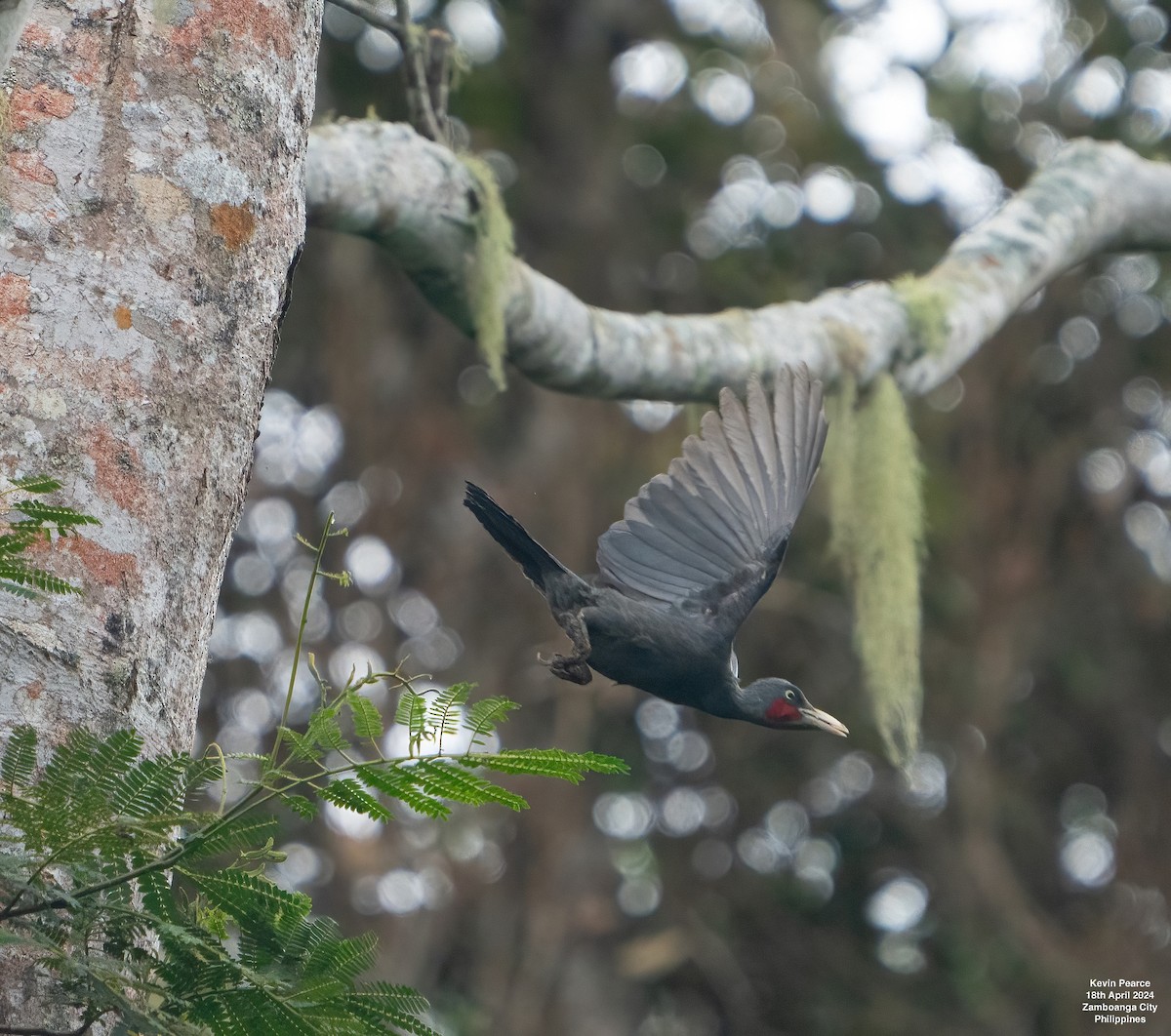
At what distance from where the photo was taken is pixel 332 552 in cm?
936

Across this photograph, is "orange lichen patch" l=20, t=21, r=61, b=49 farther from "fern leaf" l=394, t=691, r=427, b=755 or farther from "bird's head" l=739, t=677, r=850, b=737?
"bird's head" l=739, t=677, r=850, b=737

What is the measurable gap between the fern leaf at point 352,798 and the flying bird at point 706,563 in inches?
68.4

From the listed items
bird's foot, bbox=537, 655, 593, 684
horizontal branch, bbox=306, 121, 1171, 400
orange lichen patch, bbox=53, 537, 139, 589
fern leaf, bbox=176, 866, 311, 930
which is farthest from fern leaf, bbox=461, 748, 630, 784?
horizontal branch, bbox=306, 121, 1171, 400

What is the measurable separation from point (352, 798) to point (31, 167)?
992 millimetres

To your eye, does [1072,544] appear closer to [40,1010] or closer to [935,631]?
[935,631]

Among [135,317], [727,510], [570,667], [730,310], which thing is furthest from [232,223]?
[730,310]

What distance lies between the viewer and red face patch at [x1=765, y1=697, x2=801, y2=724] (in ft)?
11.8

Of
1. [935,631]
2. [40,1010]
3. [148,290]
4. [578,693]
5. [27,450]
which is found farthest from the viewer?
[935,631]

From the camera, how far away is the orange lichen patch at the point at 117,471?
1922 millimetres

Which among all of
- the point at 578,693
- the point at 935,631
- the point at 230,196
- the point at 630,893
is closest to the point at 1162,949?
the point at 935,631

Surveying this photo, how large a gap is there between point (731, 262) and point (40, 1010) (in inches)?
319

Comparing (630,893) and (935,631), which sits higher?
(935,631)

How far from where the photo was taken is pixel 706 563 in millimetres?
3643

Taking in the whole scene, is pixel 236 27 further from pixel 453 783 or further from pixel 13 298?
pixel 453 783
